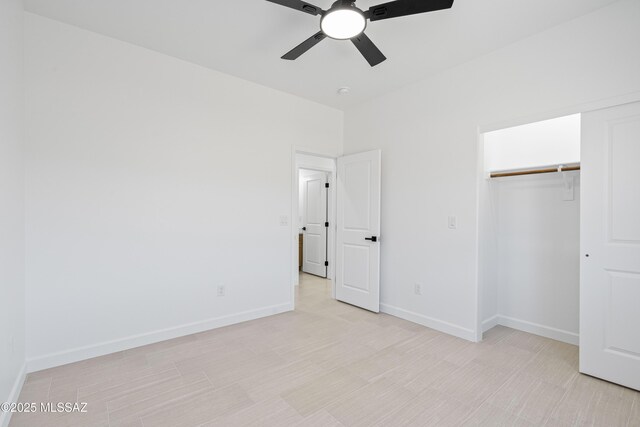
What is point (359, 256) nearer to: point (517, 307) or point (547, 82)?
point (517, 307)

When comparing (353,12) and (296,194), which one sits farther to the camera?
(296,194)

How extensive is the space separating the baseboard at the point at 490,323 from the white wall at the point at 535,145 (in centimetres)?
165

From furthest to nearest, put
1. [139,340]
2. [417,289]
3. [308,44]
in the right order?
[417,289], [139,340], [308,44]

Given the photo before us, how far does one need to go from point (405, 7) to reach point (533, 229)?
270cm

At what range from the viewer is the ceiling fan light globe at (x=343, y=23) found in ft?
6.06

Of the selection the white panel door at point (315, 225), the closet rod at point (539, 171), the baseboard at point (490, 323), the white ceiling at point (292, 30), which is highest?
the white ceiling at point (292, 30)

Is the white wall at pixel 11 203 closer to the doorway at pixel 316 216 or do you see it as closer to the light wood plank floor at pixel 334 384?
the light wood plank floor at pixel 334 384

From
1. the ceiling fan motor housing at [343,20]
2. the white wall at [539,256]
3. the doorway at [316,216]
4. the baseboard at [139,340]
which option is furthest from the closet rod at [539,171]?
the baseboard at [139,340]

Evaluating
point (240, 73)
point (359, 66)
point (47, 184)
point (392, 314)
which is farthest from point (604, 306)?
point (47, 184)

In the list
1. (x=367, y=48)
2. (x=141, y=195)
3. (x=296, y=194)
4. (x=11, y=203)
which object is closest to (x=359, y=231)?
(x=296, y=194)

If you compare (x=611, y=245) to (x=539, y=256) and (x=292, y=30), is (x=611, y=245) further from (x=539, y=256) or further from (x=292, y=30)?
(x=292, y=30)

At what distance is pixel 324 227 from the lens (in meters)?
5.89

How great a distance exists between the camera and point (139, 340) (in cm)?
288

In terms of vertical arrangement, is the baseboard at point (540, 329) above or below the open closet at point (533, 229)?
below
